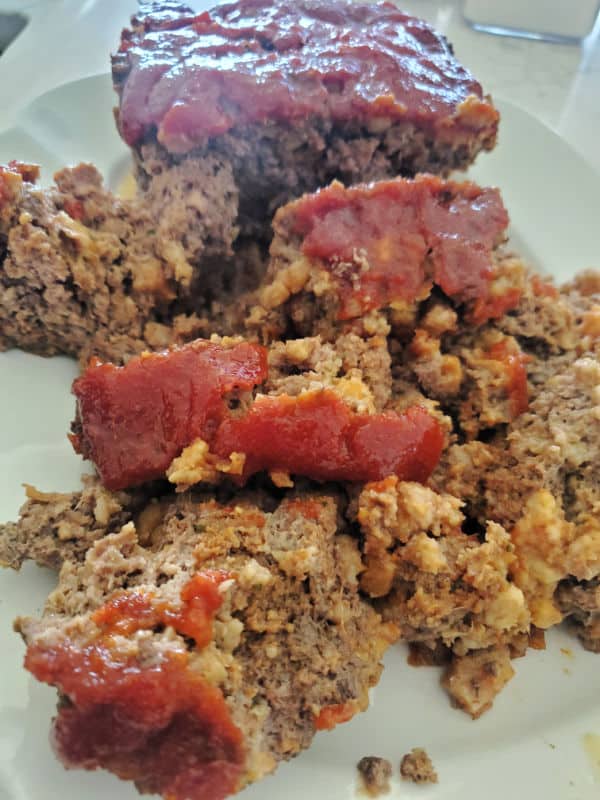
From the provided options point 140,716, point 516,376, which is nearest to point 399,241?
point 516,376

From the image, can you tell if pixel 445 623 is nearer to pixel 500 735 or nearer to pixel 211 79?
pixel 500 735

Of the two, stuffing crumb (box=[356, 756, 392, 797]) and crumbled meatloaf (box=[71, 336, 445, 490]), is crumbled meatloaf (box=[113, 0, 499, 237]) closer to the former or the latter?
crumbled meatloaf (box=[71, 336, 445, 490])

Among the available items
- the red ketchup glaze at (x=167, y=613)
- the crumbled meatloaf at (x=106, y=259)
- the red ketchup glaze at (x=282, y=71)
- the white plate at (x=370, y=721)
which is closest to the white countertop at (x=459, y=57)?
the red ketchup glaze at (x=282, y=71)

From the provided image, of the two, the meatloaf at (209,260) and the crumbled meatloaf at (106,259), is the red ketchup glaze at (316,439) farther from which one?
the crumbled meatloaf at (106,259)

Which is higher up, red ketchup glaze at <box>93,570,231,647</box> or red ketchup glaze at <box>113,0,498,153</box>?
red ketchup glaze at <box>113,0,498,153</box>

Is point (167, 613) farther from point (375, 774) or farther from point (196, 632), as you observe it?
point (375, 774)

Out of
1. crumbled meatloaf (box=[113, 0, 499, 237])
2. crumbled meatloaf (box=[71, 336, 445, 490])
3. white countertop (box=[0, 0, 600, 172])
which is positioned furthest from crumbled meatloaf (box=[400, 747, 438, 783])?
white countertop (box=[0, 0, 600, 172])
